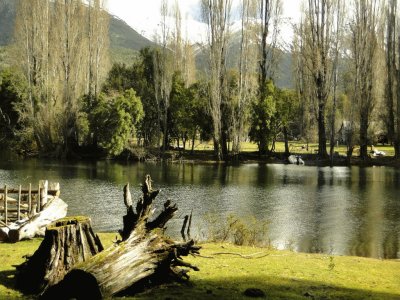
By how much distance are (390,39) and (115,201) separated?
4334cm

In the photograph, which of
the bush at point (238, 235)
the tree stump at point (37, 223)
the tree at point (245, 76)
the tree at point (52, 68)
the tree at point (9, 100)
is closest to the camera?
the tree stump at point (37, 223)

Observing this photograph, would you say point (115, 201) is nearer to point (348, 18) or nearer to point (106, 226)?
point (106, 226)

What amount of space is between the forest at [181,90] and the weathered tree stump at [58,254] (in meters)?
43.8

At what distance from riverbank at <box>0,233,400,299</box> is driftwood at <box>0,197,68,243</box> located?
32 centimetres

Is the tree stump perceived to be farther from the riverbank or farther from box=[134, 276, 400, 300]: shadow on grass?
box=[134, 276, 400, 300]: shadow on grass

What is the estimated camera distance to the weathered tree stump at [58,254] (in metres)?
8.45

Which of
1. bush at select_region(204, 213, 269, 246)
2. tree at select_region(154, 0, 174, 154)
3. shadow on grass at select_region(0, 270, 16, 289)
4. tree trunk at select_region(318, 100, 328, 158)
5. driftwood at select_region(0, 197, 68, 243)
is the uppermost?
tree at select_region(154, 0, 174, 154)

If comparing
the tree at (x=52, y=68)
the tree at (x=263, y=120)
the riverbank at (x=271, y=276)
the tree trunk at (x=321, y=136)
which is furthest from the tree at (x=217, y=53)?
the riverbank at (x=271, y=276)

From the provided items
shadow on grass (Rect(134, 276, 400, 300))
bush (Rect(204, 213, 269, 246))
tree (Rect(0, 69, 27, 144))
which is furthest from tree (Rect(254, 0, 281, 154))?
shadow on grass (Rect(134, 276, 400, 300))

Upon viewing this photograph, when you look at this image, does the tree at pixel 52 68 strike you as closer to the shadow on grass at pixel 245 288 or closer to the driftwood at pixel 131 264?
the shadow on grass at pixel 245 288

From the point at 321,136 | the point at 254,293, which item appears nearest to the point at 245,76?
the point at 321,136

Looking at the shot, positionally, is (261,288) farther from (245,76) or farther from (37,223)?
(245,76)

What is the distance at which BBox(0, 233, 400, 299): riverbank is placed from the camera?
8766 mm

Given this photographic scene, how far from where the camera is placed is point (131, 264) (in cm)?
819
